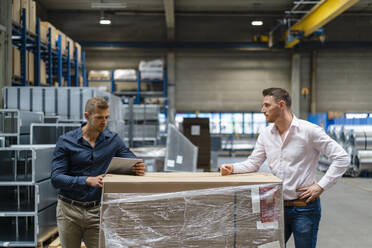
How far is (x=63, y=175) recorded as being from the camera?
2305 millimetres

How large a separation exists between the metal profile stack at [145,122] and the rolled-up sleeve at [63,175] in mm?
6539

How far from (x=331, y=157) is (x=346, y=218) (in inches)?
180

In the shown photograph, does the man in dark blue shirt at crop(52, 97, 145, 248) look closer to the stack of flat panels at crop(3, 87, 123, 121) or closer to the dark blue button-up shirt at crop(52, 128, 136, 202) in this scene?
the dark blue button-up shirt at crop(52, 128, 136, 202)

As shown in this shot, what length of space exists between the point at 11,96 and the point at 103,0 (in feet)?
27.3

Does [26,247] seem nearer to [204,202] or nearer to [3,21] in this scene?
[204,202]

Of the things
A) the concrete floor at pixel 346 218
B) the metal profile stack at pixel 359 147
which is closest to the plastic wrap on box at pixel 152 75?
the metal profile stack at pixel 359 147

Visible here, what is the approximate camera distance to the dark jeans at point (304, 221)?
2.23 m

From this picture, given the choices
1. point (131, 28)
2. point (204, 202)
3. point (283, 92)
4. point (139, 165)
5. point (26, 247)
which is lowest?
point (26, 247)

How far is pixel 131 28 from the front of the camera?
15945 mm

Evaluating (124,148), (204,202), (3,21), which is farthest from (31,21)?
(204,202)

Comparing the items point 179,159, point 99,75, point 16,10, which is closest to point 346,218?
point 179,159

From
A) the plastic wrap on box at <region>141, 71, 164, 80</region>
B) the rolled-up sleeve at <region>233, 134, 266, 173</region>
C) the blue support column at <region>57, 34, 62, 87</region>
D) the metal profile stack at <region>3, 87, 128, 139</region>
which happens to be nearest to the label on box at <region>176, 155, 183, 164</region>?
the metal profile stack at <region>3, 87, 128, 139</region>

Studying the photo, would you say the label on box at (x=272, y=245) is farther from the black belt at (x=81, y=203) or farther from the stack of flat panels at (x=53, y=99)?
the stack of flat panels at (x=53, y=99)

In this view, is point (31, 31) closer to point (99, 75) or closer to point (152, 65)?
point (99, 75)
